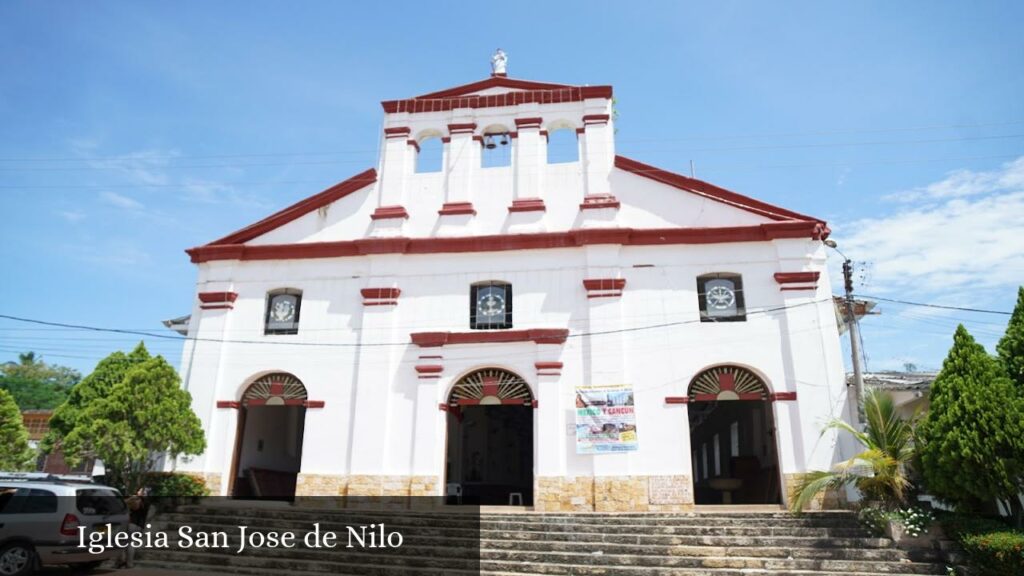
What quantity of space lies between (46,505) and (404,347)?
8.05 meters

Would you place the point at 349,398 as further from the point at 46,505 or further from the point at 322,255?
the point at 46,505

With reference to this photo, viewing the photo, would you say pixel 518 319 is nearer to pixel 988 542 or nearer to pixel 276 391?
pixel 276 391

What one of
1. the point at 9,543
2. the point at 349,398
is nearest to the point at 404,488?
the point at 349,398

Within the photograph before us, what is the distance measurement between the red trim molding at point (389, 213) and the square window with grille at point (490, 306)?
9.07 ft

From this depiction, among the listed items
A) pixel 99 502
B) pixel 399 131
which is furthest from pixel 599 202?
pixel 99 502

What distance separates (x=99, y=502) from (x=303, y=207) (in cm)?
958

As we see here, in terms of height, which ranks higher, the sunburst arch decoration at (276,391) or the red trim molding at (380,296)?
the red trim molding at (380,296)

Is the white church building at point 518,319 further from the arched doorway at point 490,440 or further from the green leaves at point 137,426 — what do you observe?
the green leaves at point 137,426

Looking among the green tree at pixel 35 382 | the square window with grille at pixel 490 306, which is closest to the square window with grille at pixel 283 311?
the square window with grille at pixel 490 306

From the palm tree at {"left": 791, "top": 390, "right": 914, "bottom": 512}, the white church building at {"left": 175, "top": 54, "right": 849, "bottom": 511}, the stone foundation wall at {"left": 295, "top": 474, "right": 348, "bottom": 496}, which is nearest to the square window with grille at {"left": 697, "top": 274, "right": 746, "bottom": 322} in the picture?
the white church building at {"left": 175, "top": 54, "right": 849, "bottom": 511}

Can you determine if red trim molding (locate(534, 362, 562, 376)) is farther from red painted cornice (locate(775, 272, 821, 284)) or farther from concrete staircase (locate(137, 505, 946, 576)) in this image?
red painted cornice (locate(775, 272, 821, 284))

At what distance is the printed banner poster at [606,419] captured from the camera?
15172 mm

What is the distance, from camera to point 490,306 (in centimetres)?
1691

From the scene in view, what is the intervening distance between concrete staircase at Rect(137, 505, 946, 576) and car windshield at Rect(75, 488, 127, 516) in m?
1.75
